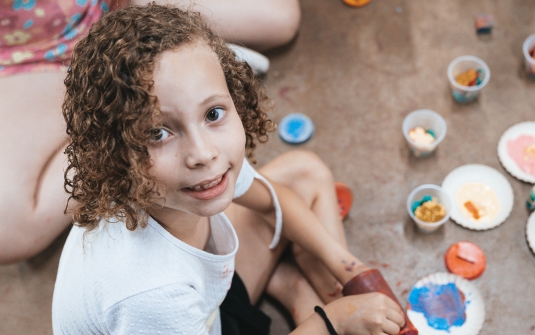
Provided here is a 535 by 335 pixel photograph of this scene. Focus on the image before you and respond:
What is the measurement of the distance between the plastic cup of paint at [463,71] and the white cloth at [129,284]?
0.90 meters

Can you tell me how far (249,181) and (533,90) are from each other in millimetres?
898

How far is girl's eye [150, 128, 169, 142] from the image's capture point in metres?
0.66

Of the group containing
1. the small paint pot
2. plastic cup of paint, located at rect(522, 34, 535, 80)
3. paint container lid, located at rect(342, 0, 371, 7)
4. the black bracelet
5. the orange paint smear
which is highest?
plastic cup of paint, located at rect(522, 34, 535, 80)

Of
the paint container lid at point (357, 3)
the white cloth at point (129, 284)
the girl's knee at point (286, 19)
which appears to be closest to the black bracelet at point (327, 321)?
the white cloth at point (129, 284)

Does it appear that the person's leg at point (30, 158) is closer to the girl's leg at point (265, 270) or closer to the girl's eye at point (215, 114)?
the girl's leg at point (265, 270)

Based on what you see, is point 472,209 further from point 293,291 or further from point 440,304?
point 293,291

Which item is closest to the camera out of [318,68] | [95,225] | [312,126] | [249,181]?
[95,225]

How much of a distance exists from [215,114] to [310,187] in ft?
1.88

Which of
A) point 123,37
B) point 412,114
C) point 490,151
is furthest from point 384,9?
point 123,37

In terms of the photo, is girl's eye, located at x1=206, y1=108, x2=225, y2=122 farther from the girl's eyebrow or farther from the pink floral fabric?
the pink floral fabric

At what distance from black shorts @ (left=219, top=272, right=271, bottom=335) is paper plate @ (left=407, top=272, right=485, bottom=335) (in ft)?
1.16


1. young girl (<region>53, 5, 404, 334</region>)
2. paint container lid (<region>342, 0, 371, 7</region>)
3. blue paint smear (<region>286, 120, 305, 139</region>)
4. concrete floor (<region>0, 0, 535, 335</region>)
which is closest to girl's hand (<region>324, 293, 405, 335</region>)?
young girl (<region>53, 5, 404, 334</region>)

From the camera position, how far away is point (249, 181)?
1036 mm

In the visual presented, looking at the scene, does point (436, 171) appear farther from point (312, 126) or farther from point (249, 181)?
point (249, 181)
